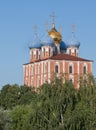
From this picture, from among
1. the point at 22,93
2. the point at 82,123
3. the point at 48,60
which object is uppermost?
the point at 48,60

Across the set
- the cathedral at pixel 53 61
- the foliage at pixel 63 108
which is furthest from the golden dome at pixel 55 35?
the foliage at pixel 63 108

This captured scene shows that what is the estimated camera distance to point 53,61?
62.0 m

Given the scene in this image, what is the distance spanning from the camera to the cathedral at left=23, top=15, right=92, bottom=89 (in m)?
62.2

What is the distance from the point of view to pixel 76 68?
63.4m

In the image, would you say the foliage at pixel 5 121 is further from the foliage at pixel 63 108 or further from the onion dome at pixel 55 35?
the onion dome at pixel 55 35

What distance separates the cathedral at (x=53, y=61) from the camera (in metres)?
62.2

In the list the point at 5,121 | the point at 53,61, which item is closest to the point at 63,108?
the point at 5,121

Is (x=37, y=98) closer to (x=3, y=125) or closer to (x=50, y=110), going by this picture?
(x=50, y=110)

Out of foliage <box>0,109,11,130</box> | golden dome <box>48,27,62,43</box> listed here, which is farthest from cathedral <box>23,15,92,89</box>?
foliage <box>0,109,11,130</box>

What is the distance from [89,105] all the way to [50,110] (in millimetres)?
2164

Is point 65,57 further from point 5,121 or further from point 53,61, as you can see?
point 5,121

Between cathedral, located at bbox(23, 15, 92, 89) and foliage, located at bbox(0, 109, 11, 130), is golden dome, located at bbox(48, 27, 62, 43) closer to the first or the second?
cathedral, located at bbox(23, 15, 92, 89)

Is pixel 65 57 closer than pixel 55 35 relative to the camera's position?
Yes

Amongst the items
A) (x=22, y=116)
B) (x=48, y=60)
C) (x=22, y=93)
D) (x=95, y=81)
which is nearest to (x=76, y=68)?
(x=48, y=60)
